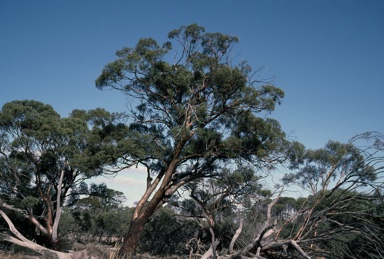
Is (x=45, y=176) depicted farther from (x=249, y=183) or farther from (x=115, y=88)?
(x=249, y=183)

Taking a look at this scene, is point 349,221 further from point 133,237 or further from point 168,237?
point 168,237

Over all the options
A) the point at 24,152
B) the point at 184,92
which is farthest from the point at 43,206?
the point at 184,92

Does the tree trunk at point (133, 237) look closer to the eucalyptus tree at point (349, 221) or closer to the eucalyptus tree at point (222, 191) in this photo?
the eucalyptus tree at point (222, 191)

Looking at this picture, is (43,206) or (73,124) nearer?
(73,124)

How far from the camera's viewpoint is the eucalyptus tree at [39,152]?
13273mm

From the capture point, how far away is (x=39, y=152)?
14773mm

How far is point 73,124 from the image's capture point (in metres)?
A: 14.2

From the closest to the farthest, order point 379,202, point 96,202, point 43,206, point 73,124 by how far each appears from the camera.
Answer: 1. point 379,202
2. point 73,124
3. point 43,206
4. point 96,202

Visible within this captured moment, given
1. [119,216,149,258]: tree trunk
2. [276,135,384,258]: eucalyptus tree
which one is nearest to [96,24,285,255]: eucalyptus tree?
[119,216,149,258]: tree trunk

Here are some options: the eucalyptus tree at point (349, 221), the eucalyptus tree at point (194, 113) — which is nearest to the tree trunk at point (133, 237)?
the eucalyptus tree at point (194, 113)

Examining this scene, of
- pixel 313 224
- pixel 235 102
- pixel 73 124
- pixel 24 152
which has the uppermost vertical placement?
pixel 235 102

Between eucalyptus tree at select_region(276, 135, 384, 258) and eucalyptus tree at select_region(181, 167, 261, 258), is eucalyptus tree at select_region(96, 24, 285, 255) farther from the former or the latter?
eucalyptus tree at select_region(276, 135, 384, 258)

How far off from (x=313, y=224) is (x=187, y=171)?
8.79 meters

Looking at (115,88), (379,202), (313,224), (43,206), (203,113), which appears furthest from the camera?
(43,206)
